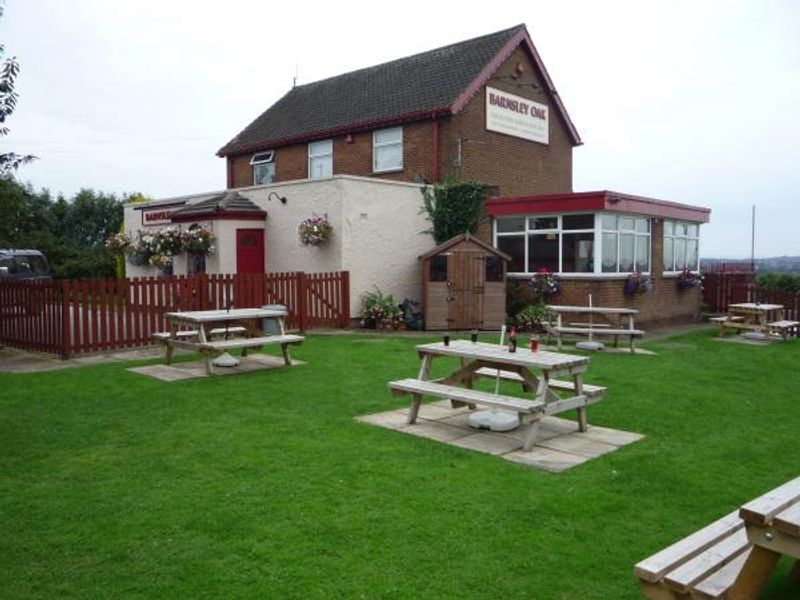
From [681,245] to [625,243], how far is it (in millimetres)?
3488

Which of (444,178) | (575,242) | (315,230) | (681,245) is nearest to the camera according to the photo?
(315,230)

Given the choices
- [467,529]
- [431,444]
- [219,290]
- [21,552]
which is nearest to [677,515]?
[467,529]

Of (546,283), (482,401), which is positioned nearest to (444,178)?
(546,283)

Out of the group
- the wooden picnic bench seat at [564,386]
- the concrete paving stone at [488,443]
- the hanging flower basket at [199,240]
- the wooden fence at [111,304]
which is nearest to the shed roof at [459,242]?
the wooden fence at [111,304]

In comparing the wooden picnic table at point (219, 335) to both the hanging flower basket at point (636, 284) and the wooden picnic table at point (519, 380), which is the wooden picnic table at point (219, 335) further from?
the hanging flower basket at point (636, 284)

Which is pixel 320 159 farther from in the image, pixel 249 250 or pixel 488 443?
pixel 488 443

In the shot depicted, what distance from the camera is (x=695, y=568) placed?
323 centimetres

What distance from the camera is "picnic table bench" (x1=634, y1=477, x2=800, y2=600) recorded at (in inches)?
116

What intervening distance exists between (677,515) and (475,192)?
14.1 m

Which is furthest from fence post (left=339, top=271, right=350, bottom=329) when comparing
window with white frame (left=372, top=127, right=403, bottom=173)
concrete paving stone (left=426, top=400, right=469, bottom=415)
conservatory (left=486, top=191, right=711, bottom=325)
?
concrete paving stone (left=426, top=400, right=469, bottom=415)

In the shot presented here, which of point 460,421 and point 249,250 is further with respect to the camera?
point 249,250

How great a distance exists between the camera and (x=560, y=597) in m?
3.76

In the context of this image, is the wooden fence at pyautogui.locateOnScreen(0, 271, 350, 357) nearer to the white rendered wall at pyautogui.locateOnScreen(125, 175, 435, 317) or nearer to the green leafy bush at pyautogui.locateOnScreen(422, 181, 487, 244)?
the white rendered wall at pyautogui.locateOnScreen(125, 175, 435, 317)

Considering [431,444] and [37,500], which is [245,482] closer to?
[37,500]
